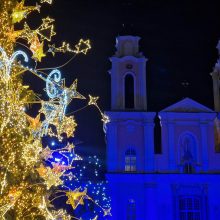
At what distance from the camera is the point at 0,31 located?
339 inches

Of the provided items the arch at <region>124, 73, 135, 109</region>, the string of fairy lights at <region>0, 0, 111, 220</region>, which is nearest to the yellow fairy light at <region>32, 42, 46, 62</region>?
the string of fairy lights at <region>0, 0, 111, 220</region>

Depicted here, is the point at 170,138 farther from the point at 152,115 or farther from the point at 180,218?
the point at 180,218

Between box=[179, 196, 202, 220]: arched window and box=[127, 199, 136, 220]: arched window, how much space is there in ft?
8.12

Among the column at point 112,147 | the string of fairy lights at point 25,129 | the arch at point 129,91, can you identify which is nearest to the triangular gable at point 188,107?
the arch at point 129,91

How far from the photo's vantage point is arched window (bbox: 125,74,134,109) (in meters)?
27.5

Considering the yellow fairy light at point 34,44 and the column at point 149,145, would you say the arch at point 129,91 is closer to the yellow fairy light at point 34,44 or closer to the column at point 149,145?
the column at point 149,145

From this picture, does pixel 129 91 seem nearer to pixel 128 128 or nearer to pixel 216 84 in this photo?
pixel 128 128

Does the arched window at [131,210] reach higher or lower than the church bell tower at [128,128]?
lower

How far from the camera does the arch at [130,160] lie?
26.6 m

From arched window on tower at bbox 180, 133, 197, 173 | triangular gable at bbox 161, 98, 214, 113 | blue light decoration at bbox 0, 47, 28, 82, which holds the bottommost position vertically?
blue light decoration at bbox 0, 47, 28, 82

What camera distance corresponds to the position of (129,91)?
91.3 ft

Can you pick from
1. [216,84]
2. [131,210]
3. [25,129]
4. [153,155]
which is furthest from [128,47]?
[25,129]

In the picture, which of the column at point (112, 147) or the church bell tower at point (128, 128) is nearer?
the church bell tower at point (128, 128)

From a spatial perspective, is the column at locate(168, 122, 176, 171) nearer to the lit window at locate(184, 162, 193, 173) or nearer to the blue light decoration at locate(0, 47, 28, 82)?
the lit window at locate(184, 162, 193, 173)
